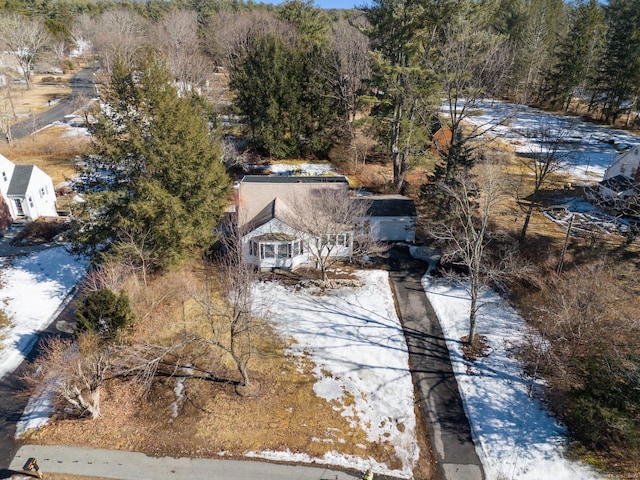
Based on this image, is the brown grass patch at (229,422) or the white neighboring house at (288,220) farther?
the white neighboring house at (288,220)

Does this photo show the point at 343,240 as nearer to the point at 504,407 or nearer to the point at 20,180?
the point at 504,407

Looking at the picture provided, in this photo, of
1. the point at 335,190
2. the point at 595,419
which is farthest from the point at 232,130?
the point at 595,419

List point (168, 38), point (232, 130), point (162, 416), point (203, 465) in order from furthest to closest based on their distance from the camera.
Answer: point (168, 38)
point (232, 130)
point (162, 416)
point (203, 465)

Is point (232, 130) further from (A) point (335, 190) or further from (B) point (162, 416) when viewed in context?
(B) point (162, 416)

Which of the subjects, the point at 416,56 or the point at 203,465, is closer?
the point at 203,465

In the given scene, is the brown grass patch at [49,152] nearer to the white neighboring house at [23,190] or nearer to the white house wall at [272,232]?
the white neighboring house at [23,190]

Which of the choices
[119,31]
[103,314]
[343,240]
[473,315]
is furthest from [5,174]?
[119,31]

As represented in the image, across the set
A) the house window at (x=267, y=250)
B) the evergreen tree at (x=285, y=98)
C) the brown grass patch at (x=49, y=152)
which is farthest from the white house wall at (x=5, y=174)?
the evergreen tree at (x=285, y=98)
